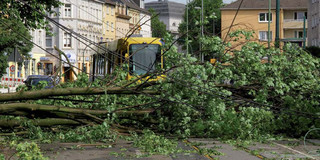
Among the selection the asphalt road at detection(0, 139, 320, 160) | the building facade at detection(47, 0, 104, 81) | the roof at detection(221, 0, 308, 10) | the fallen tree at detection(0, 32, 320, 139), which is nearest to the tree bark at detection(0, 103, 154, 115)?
the fallen tree at detection(0, 32, 320, 139)

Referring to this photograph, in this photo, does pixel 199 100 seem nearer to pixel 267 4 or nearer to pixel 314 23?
pixel 314 23

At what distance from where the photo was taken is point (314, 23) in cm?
7700

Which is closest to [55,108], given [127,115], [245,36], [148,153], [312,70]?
[127,115]

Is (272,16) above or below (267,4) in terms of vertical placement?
below

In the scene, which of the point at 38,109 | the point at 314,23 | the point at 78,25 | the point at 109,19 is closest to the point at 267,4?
the point at 314,23

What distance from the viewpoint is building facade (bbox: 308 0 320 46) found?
74.4 meters

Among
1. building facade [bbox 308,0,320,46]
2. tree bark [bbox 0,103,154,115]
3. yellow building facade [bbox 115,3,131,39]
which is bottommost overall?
tree bark [bbox 0,103,154,115]

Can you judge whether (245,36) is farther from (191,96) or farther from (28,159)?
(28,159)

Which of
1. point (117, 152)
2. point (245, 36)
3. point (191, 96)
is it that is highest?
point (245, 36)

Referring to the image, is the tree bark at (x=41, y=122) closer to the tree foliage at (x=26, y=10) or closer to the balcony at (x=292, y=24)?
the tree foliage at (x=26, y=10)

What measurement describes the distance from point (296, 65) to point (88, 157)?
580 centimetres

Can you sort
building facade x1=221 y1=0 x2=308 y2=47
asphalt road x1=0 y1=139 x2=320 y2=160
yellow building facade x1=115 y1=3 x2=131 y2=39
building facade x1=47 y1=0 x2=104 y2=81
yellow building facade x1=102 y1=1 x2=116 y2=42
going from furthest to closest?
1. yellow building facade x1=115 y1=3 x2=131 y2=39
2. yellow building facade x1=102 y1=1 x2=116 y2=42
3. building facade x1=221 y1=0 x2=308 y2=47
4. building facade x1=47 y1=0 x2=104 y2=81
5. asphalt road x1=0 y1=139 x2=320 y2=160

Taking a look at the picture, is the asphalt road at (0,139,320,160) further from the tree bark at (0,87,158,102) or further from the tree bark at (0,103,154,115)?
the tree bark at (0,87,158,102)

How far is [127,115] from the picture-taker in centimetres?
1329
